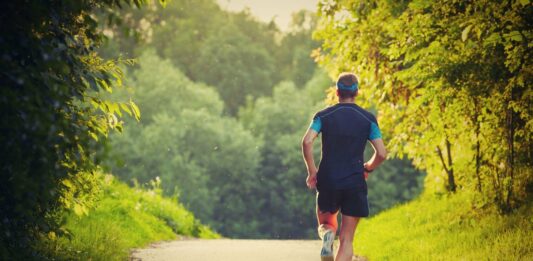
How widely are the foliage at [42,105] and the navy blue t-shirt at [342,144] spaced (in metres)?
1.79

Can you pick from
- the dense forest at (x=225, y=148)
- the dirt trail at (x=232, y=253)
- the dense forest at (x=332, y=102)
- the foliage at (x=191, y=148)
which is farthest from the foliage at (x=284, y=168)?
the dirt trail at (x=232, y=253)

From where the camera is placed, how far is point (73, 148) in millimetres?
5250

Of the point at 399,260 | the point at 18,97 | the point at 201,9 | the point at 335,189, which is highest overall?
the point at 201,9

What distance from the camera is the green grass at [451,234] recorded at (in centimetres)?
746

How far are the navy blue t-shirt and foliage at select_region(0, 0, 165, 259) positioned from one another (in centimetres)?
179

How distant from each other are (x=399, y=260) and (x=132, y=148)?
39772 mm

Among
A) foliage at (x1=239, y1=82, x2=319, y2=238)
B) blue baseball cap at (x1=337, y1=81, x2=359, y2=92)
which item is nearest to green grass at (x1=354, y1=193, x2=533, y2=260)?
blue baseball cap at (x1=337, y1=81, x2=359, y2=92)

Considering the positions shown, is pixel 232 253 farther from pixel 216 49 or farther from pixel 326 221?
pixel 216 49

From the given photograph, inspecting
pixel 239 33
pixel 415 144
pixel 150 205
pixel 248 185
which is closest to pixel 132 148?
pixel 248 185

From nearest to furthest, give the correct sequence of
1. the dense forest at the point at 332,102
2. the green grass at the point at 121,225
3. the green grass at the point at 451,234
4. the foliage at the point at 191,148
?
the dense forest at the point at 332,102
the green grass at the point at 451,234
the green grass at the point at 121,225
the foliage at the point at 191,148

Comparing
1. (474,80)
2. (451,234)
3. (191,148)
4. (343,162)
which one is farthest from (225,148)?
(343,162)

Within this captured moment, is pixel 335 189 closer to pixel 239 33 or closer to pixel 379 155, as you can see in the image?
pixel 379 155

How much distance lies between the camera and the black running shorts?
608cm

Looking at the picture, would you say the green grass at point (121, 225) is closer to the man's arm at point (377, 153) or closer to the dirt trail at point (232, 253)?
the dirt trail at point (232, 253)
